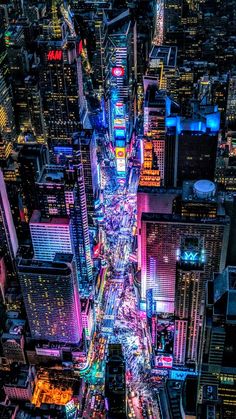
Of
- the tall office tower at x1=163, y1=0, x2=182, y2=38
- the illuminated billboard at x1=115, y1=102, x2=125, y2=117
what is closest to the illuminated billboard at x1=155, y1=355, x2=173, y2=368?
the illuminated billboard at x1=115, y1=102, x2=125, y2=117

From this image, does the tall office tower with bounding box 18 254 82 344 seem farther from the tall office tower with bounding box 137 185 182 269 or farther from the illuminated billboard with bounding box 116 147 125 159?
the illuminated billboard with bounding box 116 147 125 159

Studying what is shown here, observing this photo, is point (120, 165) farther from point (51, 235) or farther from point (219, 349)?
point (219, 349)

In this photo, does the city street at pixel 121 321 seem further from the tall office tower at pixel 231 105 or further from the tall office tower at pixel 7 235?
the tall office tower at pixel 231 105

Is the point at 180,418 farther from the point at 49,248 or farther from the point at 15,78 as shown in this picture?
the point at 15,78

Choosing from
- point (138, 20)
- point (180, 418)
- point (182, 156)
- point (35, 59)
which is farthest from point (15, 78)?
point (180, 418)

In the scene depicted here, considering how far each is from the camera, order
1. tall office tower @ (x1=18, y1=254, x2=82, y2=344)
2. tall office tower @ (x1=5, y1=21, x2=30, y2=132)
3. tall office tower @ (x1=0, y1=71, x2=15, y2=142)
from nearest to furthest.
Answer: tall office tower @ (x1=18, y1=254, x2=82, y2=344), tall office tower @ (x1=0, y1=71, x2=15, y2=142), tall office tower @ (x1=5, y1=21, x2=30, y2=132)

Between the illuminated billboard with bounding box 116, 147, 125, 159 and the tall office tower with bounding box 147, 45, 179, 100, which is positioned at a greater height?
the tall office tower with bounding box 147, 45, 179, 100

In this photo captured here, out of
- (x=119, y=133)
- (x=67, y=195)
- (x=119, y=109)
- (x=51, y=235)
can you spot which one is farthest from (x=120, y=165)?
(x=67, y=195)
